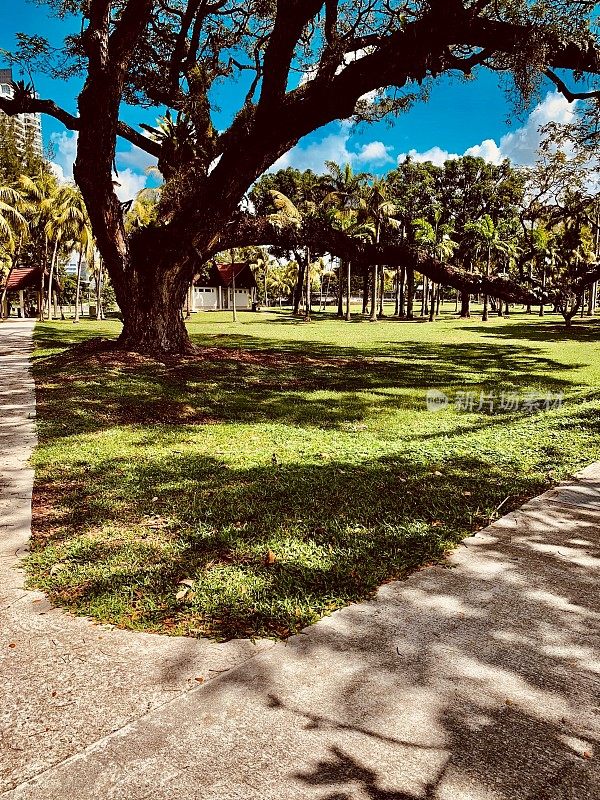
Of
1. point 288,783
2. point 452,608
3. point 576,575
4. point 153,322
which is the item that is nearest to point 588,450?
point 576,575

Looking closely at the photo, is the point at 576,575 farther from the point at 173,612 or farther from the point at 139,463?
the point at 139,463

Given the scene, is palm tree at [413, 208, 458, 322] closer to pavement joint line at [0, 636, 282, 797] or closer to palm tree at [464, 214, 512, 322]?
palm tree at [464, 214, 512, 322]

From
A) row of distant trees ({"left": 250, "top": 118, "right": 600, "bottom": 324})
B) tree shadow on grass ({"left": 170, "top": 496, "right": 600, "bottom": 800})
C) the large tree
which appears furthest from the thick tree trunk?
row of distant trees ({"left": 250, "top": 118, "right": 600, "bottom": 324})

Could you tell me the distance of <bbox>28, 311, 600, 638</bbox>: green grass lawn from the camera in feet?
10.0

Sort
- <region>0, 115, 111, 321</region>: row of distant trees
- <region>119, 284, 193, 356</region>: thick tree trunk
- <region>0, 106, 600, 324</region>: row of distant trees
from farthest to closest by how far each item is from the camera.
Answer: <region>0, 115, 111, 321</region>: row of distant trees < <region>0, 106, 600, 324</region>: row of distant trees < <region>119, 284, 193, 356</region>: thick tree trunk

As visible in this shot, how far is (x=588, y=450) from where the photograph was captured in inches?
241

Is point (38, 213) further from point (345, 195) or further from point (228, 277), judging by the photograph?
point (228, 277)

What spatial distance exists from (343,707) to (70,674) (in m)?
1.16

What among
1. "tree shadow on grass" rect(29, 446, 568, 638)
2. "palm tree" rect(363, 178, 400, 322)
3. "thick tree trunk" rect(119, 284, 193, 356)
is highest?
"palm tree" rect(363, 178, 400, 322)

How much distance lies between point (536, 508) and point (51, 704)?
3546 millimetres

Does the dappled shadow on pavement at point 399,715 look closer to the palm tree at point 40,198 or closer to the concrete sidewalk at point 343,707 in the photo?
the concrete sidewalk at point 343,707

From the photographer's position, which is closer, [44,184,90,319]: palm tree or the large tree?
the large tree

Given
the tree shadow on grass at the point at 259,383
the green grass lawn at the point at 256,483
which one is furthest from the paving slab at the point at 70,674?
the tree shadow on grass at the point at 259,383

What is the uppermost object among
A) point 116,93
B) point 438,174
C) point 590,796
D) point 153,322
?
point 438,174
